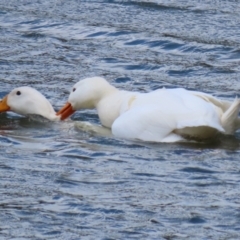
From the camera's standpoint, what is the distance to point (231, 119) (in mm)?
9500

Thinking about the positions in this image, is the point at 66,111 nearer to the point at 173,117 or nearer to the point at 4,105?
the point at 4,105

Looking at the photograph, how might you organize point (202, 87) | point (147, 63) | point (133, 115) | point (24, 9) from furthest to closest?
point (24, 9) → point (147, 63) → point (202, 87) → point (133, 115)

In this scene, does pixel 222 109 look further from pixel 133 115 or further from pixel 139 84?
pixel 139 84

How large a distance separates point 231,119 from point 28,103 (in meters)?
2.16

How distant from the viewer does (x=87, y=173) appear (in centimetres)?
852

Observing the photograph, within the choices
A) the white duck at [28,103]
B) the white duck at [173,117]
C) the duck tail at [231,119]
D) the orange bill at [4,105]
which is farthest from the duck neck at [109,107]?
the duck tail at [231,119]

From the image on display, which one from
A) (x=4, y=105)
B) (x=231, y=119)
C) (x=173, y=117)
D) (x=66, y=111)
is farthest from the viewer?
(x=4, y=105)

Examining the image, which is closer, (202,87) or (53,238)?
(53,238)

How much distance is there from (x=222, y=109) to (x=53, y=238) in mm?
3150

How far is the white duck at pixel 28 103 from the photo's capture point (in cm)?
1059

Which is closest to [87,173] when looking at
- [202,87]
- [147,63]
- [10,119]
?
[10,119]

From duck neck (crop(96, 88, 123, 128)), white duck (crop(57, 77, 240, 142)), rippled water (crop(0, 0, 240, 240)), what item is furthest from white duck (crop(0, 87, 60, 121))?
white duck (crop(57, 77, 240, 142))

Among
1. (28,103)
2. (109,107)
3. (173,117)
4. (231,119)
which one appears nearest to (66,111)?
(28,103)

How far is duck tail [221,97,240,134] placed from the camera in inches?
369
